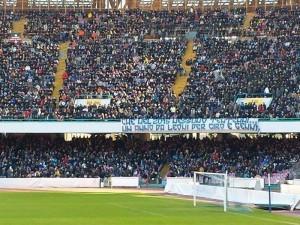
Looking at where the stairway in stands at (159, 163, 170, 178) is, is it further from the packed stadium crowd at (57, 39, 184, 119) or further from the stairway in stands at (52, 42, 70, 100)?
the stairway in stands at (52, 42, 70, 100)

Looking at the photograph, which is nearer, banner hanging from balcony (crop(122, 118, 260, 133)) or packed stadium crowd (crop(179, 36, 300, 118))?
banner hanging from balcony (crop(122, 118, 260, 133))

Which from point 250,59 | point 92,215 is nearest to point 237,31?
point 250,59

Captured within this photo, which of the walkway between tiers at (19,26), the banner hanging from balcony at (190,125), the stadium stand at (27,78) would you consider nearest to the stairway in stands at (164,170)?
the banner hanging from balcony at (190,125)

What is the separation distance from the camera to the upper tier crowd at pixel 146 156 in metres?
55.9

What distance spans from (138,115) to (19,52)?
15192 millimetres

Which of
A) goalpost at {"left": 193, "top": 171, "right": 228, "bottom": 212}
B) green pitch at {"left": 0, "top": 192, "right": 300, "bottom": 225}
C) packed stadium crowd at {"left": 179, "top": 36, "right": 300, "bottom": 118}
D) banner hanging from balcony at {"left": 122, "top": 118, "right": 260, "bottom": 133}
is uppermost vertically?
packed stadium crowd at {"left": 179, "top": 36, "right": 300, "bottom": 118}

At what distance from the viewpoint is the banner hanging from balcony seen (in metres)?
57.8

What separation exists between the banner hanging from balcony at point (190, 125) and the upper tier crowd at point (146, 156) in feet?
4.30

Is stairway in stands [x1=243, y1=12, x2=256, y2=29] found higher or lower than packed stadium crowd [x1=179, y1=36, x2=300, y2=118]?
higher

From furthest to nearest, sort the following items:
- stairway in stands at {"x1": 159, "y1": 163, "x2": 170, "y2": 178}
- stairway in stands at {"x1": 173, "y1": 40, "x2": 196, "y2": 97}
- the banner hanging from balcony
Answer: stairway in stands at {"x1": 173, "y1": 40, "x2": 196, "y2": 97}, the banner hanging from balcony, stairway in stands at {"x1": 159, "y1": 163, "x2": 170, "y2": 178}

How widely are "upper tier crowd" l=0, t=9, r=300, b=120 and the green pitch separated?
69.5 feet

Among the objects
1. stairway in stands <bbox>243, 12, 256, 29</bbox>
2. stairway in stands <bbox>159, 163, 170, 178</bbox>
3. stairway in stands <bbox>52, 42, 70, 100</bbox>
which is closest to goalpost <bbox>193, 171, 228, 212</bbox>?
stairway in stands <bbox>159, 163, 170, 178</bbox>

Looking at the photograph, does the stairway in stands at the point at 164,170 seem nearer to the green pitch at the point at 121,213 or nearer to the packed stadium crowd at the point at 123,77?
the packed stadium crowd at the point at 123,77

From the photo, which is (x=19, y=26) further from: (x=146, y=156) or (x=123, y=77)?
(x=146, y=156)
